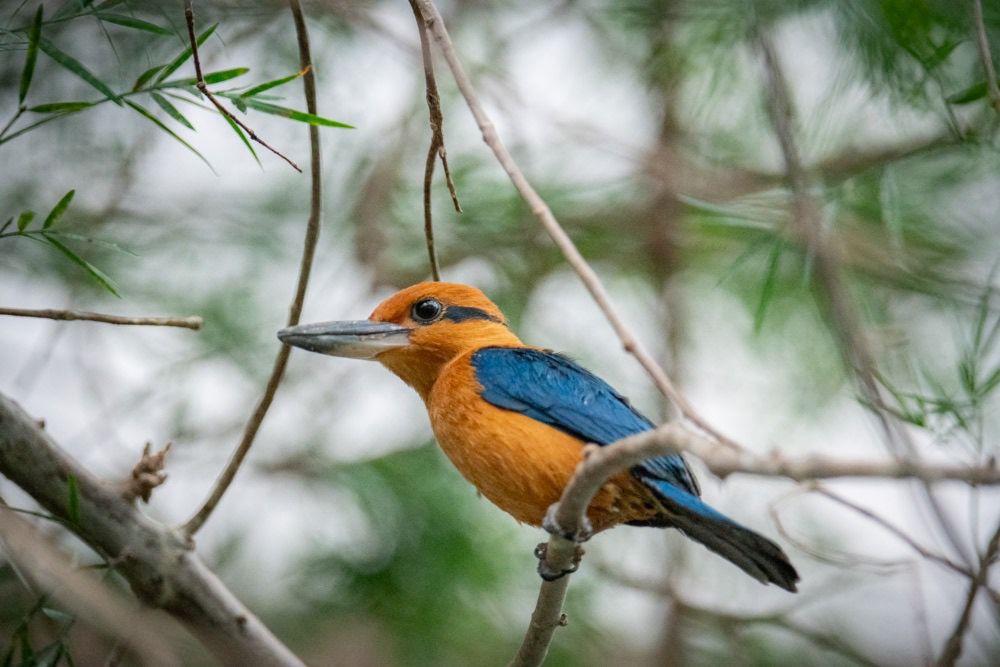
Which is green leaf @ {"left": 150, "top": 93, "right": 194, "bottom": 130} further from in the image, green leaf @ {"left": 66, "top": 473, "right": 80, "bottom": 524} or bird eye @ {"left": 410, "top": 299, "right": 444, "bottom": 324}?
bird eye @ {"left": 410, "top": 299, "right": 444, "bottom": 324}

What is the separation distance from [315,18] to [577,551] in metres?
2.67

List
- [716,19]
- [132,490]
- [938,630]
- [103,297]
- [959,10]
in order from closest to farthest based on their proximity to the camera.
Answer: [132,490]
[959,10]
[938,630]
[716,19]
[103,297]

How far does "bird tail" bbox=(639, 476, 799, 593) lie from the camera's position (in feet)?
8.69

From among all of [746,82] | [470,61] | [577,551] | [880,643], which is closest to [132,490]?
[577,551]

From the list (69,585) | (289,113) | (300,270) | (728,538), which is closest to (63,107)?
(289,113)

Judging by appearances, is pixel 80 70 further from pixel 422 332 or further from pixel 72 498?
pixel 422 332

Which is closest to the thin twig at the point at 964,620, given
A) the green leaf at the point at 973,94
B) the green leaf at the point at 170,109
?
the green leaf at the point at 973,94

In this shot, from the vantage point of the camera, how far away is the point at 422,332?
3770 mm

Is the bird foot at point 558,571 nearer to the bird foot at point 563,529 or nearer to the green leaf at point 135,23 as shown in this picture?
the bird foot at point 563,529

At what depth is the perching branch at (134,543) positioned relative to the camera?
274 centimetres

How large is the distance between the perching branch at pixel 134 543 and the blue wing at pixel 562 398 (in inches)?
39.9

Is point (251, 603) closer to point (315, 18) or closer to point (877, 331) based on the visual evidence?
point (315, 18)

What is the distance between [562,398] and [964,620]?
1.38m

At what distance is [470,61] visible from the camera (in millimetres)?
5086
